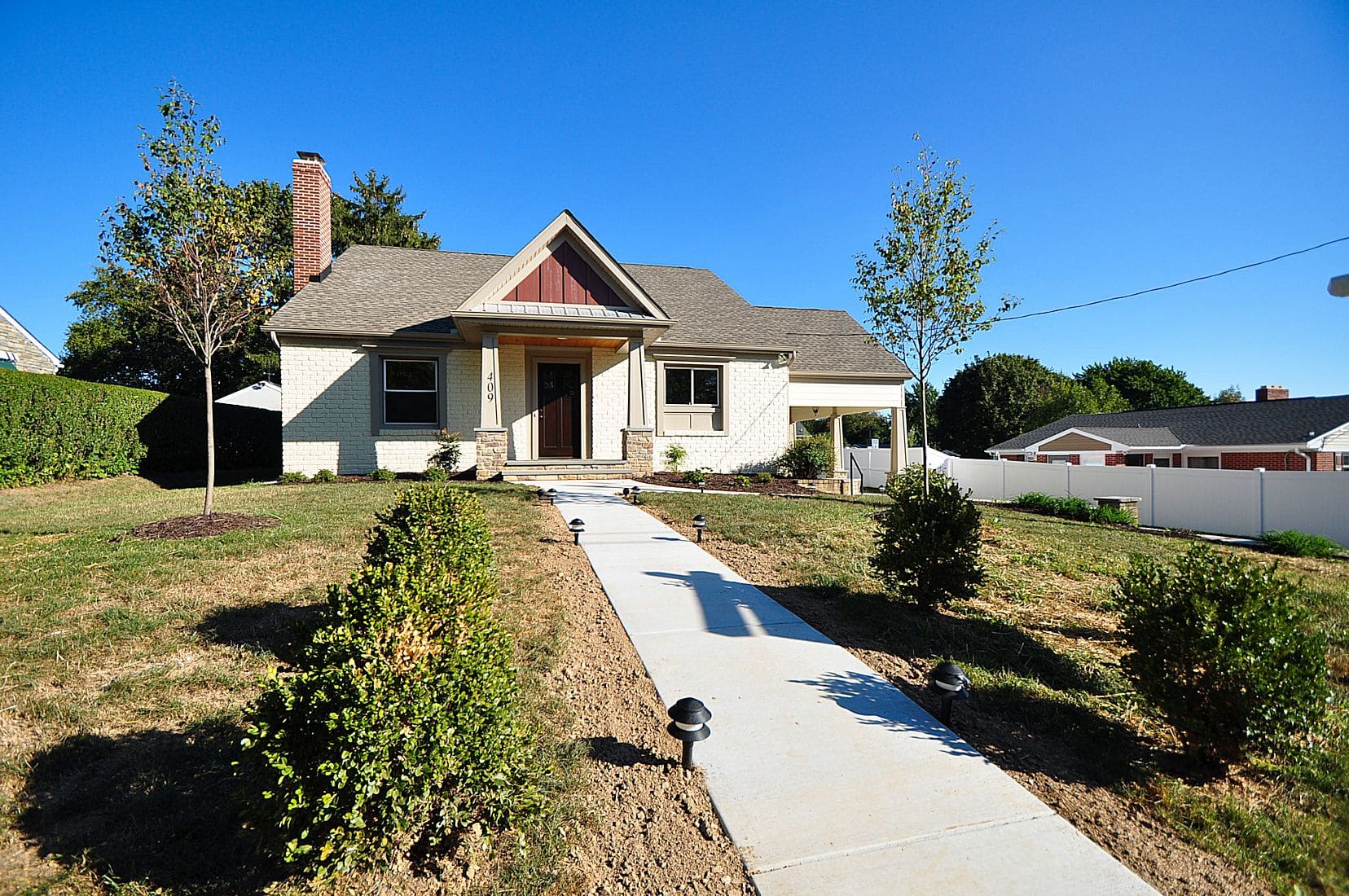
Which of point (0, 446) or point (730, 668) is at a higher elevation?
point (0, 446)

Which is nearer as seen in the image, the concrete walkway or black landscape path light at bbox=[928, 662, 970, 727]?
the concrete walkway

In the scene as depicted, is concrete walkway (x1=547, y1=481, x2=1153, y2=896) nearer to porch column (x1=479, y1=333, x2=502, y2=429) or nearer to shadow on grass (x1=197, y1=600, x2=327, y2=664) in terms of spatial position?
shadow on grass (x1=197, y1=600, x2=327, y2=664)

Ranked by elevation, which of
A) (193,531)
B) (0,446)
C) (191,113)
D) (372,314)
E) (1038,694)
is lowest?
(1038,694)

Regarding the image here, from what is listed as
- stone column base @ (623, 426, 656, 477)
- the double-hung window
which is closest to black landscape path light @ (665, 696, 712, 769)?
stone column base @ (623, 426, 656, 477)

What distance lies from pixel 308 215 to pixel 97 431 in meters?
7.25

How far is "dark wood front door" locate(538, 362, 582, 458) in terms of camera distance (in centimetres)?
1543

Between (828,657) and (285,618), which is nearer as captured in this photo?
(828,657)

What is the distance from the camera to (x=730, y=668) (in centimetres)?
416

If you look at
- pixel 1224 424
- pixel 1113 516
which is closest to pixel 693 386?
pixel 1113 516

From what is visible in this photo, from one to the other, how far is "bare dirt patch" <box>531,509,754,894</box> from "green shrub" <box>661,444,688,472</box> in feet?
36.6

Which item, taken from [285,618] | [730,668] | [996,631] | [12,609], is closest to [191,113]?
[12,609]

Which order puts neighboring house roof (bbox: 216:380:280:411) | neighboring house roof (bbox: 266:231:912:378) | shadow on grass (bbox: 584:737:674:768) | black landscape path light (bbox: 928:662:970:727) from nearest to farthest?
shadow on grass (bbox: 584:737:674:768) < black landscape path light (bbox: 928:662:970:727) < neighboring house roof (bbox: 266:231:912:378) < neighboring house roof (bbox: 216:380:280:411)

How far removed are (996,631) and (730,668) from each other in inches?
99.8

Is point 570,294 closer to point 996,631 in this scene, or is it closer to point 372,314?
point 372,314
